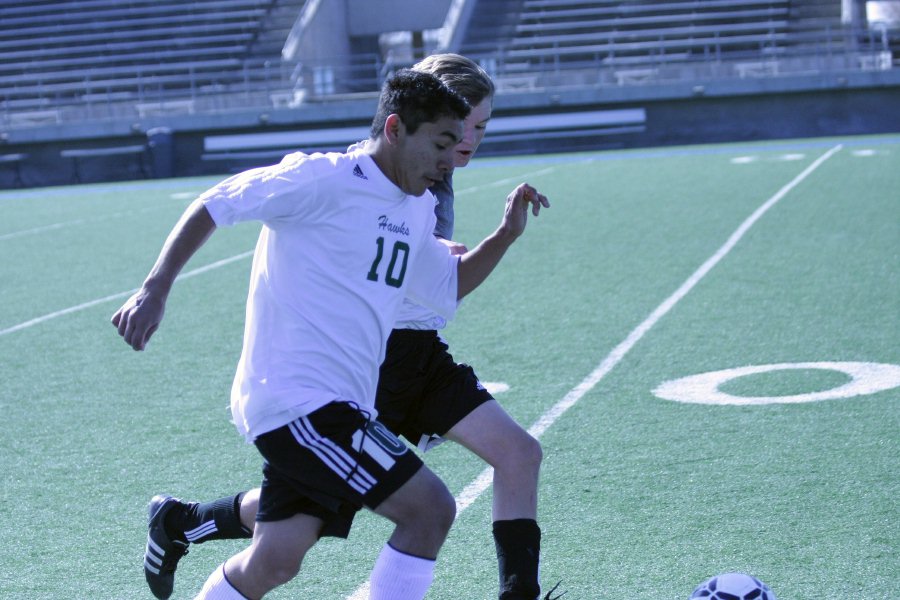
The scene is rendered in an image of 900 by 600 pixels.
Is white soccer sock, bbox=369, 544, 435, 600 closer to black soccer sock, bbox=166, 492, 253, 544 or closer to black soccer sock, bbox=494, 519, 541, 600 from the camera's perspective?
black soccer sock, bbox=494, 519, 541, 600

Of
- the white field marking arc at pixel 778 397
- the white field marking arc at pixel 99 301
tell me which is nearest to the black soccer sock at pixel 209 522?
the white field marking arc at pixel 778 397

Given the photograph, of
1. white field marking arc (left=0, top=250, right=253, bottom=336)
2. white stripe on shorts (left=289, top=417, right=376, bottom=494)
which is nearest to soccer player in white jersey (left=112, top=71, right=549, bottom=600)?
white stripe on shorts (left=289, top=417, right=376, bottom=494)

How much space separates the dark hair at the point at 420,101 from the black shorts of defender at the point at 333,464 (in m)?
0.68

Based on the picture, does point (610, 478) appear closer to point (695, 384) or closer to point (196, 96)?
point (695, 384)

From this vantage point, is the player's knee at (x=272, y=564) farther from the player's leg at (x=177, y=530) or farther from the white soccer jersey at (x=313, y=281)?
the player's leg at (x=177, y=530)

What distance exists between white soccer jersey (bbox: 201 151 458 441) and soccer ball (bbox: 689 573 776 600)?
1046 millimetres

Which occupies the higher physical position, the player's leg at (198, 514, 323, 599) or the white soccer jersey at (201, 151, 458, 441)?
the white soccer jersey at (201, 151, 458, 441)

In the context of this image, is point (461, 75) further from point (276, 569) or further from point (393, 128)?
point (276, 569)

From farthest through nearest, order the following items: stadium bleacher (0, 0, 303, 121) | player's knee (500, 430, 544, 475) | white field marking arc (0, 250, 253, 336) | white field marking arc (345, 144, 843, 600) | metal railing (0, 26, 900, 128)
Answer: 1. stadium bleacher (0, 0, 303, 121)
2. metal railing (0, 26, 900, 128)
3. white field marking arc (0, 250, 253, 336)
4. white field marking arc (345, 144, 843, 600)
5. player's knee (500, 430, 544, 475)

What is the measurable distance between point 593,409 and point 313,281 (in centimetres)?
323

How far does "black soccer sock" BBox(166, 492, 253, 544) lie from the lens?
3.63m

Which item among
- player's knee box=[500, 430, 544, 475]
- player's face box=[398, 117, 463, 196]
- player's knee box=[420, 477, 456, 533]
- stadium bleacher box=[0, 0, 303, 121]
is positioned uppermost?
stadium bleacher box=[0, 0, 303, 121]

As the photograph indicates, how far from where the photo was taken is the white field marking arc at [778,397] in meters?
5.97

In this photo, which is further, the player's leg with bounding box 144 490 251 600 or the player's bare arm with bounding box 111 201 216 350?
the player's leg with bounding box 144 490 251 600
